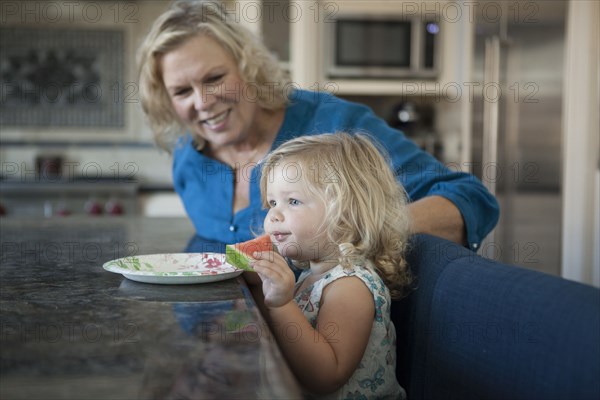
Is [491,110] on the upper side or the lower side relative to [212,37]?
lower

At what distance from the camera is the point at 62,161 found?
4.26 meters

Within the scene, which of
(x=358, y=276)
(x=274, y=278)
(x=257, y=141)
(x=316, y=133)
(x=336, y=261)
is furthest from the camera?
(x=257, y=141)

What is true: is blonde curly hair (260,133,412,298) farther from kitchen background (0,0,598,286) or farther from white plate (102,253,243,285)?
kitchen background (0,0,598,286)


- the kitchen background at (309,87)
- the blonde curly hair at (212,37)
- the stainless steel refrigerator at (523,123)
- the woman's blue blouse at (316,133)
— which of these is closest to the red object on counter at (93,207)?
the kitchen background at (309,87)

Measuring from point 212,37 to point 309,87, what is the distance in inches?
74.3

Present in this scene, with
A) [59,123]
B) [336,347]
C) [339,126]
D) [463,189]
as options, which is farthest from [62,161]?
[336,347]

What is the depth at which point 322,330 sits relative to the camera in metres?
1.06

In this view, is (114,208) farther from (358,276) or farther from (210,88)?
(358,276)

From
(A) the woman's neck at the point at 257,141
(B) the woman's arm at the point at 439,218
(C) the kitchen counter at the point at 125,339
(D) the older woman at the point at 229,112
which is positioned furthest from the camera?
(A) the woman's neck at the point at 257,141

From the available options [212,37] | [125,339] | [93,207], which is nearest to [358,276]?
[125,339]

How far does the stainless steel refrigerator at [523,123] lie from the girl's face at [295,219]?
7.77 ft

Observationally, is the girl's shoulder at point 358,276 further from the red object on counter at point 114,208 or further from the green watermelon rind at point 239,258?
the red object on counter at point 114,208

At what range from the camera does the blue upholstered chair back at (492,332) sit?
0.72 metres

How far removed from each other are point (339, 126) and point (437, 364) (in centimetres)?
89
